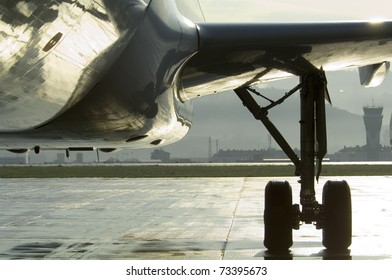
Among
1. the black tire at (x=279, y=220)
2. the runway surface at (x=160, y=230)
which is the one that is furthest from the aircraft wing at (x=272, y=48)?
the runway surface at (x=160, y=230)

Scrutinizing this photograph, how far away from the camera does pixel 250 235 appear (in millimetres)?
11406

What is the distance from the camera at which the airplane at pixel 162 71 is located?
16.9 ft

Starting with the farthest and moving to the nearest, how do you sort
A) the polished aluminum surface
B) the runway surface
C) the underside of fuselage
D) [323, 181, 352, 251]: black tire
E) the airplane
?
[323, 181, 352, 251]: black tire < the runway surface < the airplane < the polished aluminum surface < the underside of fuselage

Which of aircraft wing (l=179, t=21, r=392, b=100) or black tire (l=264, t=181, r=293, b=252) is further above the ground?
aircraft wing (l=179, t=21, r=392, b=100)

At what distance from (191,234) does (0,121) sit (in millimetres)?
5304

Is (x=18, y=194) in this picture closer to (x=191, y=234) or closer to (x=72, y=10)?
(x=191, y=234)

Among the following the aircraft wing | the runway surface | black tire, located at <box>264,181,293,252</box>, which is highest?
the aircraft wing

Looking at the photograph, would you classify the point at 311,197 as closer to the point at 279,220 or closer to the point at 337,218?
the point at 337,218

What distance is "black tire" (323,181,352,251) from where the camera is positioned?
31.3 ft

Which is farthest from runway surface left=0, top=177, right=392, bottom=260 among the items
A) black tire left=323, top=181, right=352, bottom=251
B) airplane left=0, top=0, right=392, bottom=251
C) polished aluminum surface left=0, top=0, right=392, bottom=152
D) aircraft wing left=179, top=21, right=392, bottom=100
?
aircraft wing left=179, top=21, right=392, bottom=100

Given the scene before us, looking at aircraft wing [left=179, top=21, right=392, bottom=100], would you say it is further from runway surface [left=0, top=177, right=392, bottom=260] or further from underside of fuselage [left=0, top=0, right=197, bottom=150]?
runway surface [left=0, top=177, right=392, bottom=260]

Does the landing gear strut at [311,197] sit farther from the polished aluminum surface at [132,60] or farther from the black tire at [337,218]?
the polished aluminum surface at [132,60]

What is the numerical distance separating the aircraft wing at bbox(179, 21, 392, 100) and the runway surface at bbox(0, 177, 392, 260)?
7.41 feet

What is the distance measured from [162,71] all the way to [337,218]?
366cm
